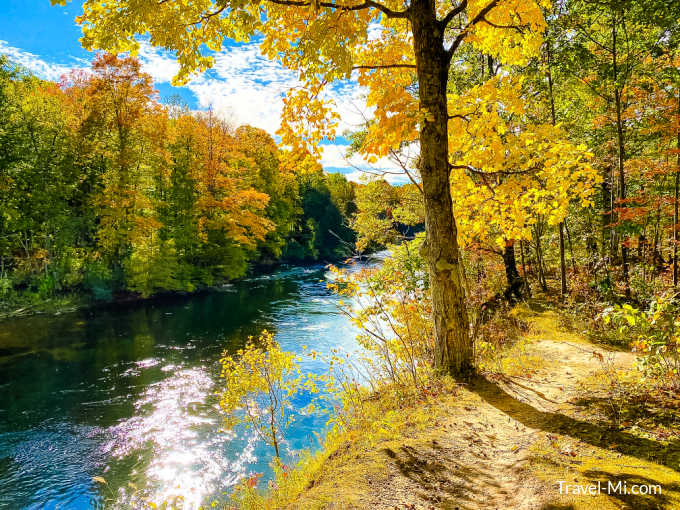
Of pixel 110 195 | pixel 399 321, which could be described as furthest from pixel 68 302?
pixel 399 321

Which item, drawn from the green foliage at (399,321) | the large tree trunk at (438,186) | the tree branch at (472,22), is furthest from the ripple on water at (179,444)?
the tree branch at (472,22)

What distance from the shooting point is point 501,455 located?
10.1ft

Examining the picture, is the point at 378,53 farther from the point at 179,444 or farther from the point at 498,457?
the point at 179,444

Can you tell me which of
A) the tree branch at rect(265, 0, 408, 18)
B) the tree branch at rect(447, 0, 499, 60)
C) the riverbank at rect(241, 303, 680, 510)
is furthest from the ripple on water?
the tree branch at rect(447, 0, 499, 60)

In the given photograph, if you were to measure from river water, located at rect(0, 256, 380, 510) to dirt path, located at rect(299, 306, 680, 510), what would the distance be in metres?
4.06

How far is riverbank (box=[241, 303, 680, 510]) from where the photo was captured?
2385 millimetres

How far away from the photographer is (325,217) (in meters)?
42.8

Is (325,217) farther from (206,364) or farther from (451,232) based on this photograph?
(451,232)

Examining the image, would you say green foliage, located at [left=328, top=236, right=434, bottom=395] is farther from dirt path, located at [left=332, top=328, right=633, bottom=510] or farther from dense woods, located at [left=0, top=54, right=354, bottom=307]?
dense woods, located at [left=0, top=54, right=354, bottom=307]

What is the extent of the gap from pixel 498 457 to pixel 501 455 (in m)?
0.04

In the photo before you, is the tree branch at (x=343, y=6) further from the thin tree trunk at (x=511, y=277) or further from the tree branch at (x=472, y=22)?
the thin tree trunk at (x=511, y=277)

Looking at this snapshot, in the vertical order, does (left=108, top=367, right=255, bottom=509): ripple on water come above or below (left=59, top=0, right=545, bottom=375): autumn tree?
below

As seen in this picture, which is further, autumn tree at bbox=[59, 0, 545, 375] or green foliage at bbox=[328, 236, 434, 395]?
green foliage at bbox=[328, 236, 434, 395]

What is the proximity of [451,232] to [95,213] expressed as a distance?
21.2 metres
